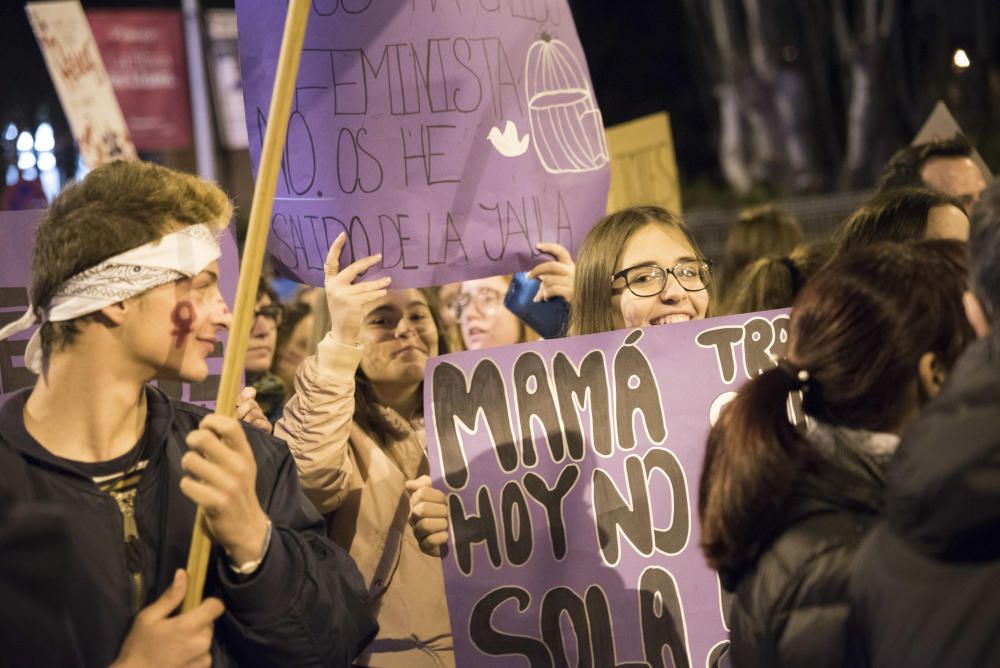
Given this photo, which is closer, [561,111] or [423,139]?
[423,139]

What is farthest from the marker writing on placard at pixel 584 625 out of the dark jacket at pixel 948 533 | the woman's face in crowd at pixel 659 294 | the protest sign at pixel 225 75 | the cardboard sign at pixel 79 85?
the protest sign at pixel 225 75

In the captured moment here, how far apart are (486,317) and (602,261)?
5.80 ft

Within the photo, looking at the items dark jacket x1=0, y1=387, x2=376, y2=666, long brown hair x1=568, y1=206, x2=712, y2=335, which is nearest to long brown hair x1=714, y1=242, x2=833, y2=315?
long brown hair x1=568, y1=206, x2=712, y2=335

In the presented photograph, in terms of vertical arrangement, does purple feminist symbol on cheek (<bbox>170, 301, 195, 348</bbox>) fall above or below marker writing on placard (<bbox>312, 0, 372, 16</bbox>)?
below

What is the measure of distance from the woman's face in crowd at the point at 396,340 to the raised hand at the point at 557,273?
1.17 feet

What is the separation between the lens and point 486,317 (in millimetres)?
5223

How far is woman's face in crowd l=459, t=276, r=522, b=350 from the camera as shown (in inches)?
202

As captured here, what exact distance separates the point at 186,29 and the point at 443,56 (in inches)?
586

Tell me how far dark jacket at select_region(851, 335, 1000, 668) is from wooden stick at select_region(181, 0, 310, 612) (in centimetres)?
114

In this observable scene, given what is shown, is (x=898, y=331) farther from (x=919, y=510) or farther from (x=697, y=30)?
(x=697, y=30)

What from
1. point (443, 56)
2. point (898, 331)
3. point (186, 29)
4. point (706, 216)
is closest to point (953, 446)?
point (898, 331)

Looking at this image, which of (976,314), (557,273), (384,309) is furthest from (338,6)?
(976,314)

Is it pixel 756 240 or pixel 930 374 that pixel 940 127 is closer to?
pixel 756 240

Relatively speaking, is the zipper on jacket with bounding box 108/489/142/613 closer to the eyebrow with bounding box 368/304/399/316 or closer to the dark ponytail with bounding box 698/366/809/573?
the dark ponytail with bounding box 698/366/809/573
